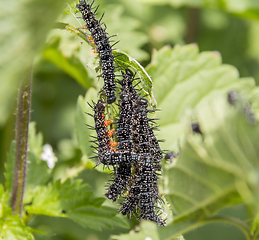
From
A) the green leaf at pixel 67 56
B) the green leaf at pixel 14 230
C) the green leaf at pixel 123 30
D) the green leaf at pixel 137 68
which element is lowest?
the green leaf at pixel 14 230

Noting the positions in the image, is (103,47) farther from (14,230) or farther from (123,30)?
(123,30)

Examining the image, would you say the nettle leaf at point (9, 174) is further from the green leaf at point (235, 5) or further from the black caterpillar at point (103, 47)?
the green leaf at point (235, 5)

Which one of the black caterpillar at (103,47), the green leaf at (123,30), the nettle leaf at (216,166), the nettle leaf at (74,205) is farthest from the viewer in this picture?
the green leaf at (123,30)

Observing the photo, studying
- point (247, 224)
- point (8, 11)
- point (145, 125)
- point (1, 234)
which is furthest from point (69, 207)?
point (8, 11)

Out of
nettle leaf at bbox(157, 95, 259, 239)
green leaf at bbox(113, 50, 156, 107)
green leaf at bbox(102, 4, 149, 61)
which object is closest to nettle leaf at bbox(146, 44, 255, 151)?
green leaf at bbox(102, 4, 149, 61)

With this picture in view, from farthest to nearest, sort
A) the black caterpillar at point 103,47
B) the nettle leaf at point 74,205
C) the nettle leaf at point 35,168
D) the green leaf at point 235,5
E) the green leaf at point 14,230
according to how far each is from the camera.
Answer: the green leaf at point 235,5, the nettle leaf at point 35,168, the nettle leaf at point 74,205, the green leaf at point 14,230, the black caterpillar at point 103,47

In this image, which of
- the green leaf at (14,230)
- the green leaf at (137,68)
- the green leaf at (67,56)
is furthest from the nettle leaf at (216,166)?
the green leaf at (67,56)
